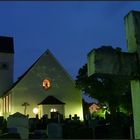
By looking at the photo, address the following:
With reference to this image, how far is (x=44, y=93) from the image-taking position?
5656cm

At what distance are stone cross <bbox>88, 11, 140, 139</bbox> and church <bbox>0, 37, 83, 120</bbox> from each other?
5060 centimetres

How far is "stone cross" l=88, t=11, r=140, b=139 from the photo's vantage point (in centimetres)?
322

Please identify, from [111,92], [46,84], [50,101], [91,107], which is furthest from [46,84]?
[91,107]

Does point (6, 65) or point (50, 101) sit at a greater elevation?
point (6, 65)

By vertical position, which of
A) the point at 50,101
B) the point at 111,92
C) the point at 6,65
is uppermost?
the point at 6,65

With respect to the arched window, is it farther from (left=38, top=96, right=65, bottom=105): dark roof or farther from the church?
(left=38, top=96, right=65, bottom=105): dark roof

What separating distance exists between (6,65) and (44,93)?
11.6 metres

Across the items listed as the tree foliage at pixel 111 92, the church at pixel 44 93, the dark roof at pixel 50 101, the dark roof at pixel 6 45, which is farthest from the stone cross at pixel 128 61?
the dark roof at pixel 6 45

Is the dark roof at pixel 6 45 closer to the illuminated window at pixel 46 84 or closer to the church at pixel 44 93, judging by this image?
the church at pixel 44 93

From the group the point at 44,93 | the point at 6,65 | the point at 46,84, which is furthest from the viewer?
the point at 6,65

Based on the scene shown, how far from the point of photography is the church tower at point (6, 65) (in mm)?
63656

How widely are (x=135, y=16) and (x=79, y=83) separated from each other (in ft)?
172

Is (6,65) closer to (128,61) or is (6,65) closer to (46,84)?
(46,84)

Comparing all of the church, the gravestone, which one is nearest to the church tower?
the church
